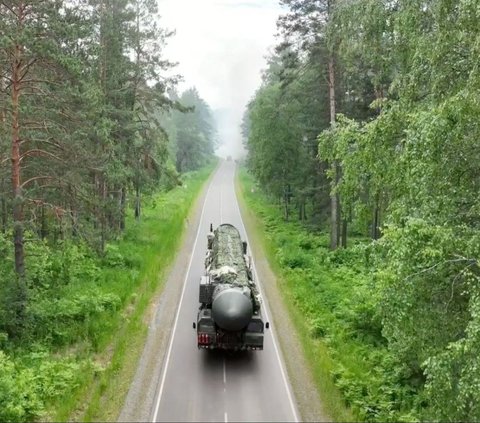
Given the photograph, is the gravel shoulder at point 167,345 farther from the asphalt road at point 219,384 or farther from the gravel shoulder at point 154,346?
the asphalt road at point 219,384

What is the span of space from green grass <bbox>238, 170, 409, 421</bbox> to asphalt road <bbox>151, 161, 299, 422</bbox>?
4.76 ft

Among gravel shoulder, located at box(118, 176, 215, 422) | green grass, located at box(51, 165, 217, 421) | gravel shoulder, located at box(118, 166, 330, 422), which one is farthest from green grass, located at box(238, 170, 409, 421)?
green grass, located at box(51, 165, 217, 421)

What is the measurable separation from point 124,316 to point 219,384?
23.1ft

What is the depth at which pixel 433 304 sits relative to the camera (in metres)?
11.1

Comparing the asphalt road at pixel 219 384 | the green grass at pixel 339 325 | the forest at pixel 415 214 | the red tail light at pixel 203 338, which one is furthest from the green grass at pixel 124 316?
the forest at pixel 415 214

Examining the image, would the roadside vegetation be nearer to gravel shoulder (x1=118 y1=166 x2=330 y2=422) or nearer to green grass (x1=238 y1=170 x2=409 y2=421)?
gravel shoulder (x1=118 y1=166 x2=330 y2=422)

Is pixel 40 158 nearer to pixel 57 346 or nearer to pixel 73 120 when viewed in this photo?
pixel 73 120

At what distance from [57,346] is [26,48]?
Result: 1104 centimetres

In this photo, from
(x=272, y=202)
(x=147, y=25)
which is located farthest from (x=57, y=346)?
(x=272, y=202)

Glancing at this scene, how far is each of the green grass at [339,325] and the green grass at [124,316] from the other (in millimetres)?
6796

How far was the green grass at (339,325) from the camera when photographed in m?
15.3

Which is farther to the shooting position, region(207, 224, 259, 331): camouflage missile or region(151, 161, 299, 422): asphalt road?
region(207, 224, 259, 331): camouflage missile

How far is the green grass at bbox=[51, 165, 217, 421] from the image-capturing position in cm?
1505

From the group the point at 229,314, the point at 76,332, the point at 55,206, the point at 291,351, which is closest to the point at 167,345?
the point at 76,332
